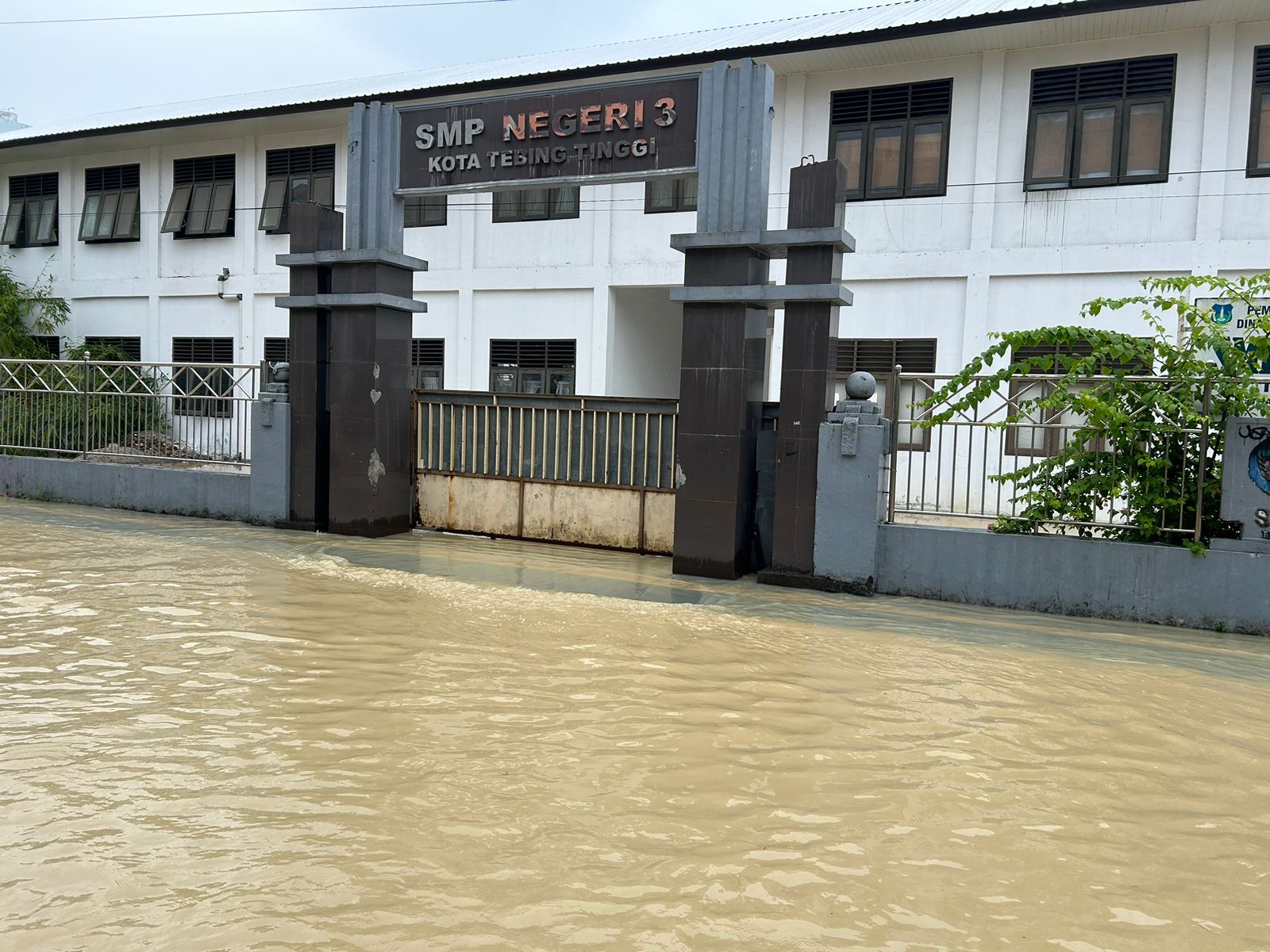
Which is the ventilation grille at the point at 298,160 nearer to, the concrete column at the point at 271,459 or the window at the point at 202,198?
the window at the point at 202,198

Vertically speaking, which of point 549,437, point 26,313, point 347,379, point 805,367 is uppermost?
point 26,313

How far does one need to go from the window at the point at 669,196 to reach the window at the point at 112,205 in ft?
39.1

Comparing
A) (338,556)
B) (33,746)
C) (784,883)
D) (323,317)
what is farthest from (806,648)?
(323,317)

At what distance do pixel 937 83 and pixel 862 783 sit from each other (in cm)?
1248

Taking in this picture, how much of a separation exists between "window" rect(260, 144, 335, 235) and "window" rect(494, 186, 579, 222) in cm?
364

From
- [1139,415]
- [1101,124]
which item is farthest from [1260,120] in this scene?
[1139,415]

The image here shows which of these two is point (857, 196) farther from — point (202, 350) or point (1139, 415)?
point (202, 350)

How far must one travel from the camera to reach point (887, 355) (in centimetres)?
1467

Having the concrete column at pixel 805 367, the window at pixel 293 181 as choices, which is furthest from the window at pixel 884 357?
the window at pixel 293 181

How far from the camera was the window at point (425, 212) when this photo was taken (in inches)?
712

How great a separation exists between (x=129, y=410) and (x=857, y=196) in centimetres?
1077

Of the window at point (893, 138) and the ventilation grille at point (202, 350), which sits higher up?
the window at point (893, 138)

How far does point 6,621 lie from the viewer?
6.86m

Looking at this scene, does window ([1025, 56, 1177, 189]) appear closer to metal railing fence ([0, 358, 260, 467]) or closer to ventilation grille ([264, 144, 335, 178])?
metal railing fence ([0, 358, 260, 467])
